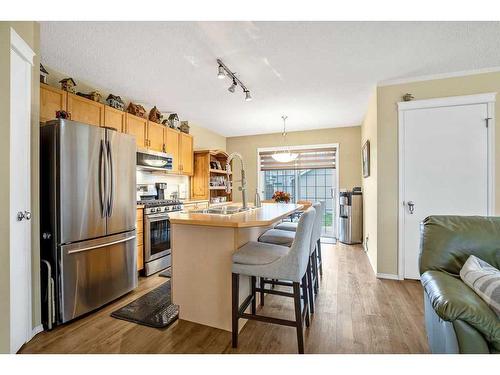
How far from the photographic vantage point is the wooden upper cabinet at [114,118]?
2953 millimetres

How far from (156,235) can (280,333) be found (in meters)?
2.15

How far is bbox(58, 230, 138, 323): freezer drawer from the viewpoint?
2.00 m

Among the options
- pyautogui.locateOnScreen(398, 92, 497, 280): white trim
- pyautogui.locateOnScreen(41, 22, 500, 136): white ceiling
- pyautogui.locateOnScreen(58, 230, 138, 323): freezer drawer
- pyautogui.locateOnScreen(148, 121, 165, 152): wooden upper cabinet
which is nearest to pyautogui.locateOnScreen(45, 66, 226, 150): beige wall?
pyautogui.locateOnScreen(41, 22, 500, 136): white ceiling

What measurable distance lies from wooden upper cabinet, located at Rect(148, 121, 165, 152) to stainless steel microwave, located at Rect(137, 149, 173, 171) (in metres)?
0.13

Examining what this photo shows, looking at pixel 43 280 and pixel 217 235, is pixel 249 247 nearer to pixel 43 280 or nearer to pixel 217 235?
pixel 217 235

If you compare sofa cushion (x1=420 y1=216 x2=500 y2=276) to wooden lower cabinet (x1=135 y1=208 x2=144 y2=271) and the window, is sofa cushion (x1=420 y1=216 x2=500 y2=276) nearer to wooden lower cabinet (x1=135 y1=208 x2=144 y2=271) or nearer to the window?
wooden lower cabinet (x1=135 y1=208 x2=144 y2=271)

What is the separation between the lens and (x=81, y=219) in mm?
2113

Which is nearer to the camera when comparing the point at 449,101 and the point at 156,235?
the point at 449,101

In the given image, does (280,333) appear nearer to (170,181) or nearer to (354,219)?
(170,181)

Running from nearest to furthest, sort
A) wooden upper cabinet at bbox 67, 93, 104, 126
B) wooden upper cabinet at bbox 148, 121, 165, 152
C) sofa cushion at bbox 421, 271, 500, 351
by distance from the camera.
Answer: sofa cushion at bbox 421, 271, 500, 351, wooden upper cabinet at bbox 67, 93, 104, 126, wooden upper cabinet at bbox 148, 121, 165, 152

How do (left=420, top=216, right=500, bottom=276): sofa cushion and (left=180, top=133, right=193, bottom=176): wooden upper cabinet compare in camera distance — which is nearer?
(left=420, top=216, right=500, bottom=276): sofa cushion

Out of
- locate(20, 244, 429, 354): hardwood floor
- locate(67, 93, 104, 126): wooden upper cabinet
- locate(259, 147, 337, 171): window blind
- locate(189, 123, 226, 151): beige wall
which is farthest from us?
locate(259, 147, 337, 171): window blind

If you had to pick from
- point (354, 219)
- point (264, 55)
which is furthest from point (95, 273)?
point (354, 219)

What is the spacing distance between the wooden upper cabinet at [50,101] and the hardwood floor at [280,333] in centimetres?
194
